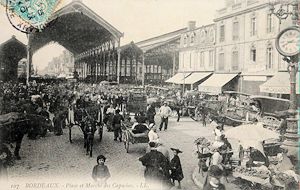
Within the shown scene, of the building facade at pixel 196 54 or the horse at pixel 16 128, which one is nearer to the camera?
the horse at pixel 16 128

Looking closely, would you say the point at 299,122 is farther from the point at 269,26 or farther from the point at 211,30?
the point at 211,30

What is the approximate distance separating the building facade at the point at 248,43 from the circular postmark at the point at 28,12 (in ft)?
40.3

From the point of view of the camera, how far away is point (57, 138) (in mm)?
12305

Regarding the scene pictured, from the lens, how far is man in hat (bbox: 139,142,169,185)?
6.70 meters

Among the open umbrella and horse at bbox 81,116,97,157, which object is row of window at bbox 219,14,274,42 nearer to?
Answer: the open umbrella

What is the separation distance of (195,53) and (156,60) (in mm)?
10048

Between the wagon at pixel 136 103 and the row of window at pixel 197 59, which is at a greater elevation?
the row of window at pixel 197 59

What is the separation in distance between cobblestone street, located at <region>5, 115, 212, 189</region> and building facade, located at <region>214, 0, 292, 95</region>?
8.52 meters

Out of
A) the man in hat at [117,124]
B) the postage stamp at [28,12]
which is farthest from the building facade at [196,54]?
the postage stamp at [28,12]

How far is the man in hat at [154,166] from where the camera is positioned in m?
6.70

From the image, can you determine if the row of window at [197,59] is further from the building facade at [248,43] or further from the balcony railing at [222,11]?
the balcony railing at [222,11]

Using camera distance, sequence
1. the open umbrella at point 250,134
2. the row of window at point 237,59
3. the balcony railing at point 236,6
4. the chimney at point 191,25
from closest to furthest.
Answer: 1. the open umbrella at point 250,134
2. the row of window at point 237,59
3. the balcony railing at point 236,6
4. the chimney at point 191,25

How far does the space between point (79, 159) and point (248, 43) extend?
14.7 m

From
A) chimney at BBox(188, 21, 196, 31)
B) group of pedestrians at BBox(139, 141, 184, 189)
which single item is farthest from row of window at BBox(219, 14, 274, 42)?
group of pedestrians at BBox(139, 141, 184, 189)
